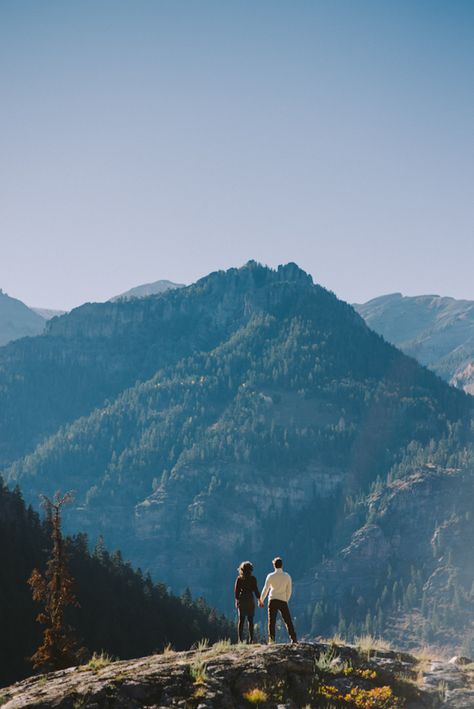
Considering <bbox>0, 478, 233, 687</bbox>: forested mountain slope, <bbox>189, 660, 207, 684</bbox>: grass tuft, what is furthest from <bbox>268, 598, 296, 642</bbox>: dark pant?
<bbox>0, 478, 233, 687</bbox>: forested mountain slope

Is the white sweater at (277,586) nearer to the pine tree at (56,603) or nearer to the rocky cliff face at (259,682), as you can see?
the rocky cliff face at (259,682)

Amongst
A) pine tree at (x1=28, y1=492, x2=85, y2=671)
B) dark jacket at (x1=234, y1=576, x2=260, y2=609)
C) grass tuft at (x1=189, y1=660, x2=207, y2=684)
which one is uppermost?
dark jacket at (x1=234, y1=576, x2=260, y2=609)

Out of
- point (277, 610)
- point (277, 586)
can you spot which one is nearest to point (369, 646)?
point (277, 610)

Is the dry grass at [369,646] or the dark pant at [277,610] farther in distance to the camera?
the dark pant at [277,610]

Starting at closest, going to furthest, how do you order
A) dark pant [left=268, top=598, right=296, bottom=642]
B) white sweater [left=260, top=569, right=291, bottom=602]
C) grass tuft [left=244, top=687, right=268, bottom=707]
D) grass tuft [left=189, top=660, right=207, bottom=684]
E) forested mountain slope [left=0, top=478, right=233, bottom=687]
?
grass tuft [left=244, top=687, right=268, bottom=707] → grass tuft [left=189, top=660, right=207, bottom=684] → dark pant [left=268, top=598, right=296, bottom=642] → white sweater [left=260, top=569, right=291, bottom=602] → forested mountain slope [left=0, top=478, right=233, bottom=687]

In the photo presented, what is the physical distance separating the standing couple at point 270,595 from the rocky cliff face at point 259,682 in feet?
9.24

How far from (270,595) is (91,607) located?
432 ft

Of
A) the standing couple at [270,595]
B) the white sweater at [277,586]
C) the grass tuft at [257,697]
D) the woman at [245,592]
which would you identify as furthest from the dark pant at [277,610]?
the grass tuft at [257,697]

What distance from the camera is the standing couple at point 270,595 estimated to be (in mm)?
34984

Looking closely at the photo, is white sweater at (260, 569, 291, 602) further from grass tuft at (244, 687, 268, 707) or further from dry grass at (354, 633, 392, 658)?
grass tuft at (244, 687, 268, 707)

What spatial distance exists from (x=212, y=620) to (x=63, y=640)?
462 ft

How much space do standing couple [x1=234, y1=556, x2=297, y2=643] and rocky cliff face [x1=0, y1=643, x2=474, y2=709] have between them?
282 cm

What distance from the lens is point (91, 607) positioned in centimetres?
15925

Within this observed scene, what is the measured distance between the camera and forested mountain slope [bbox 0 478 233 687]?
5049 inches
